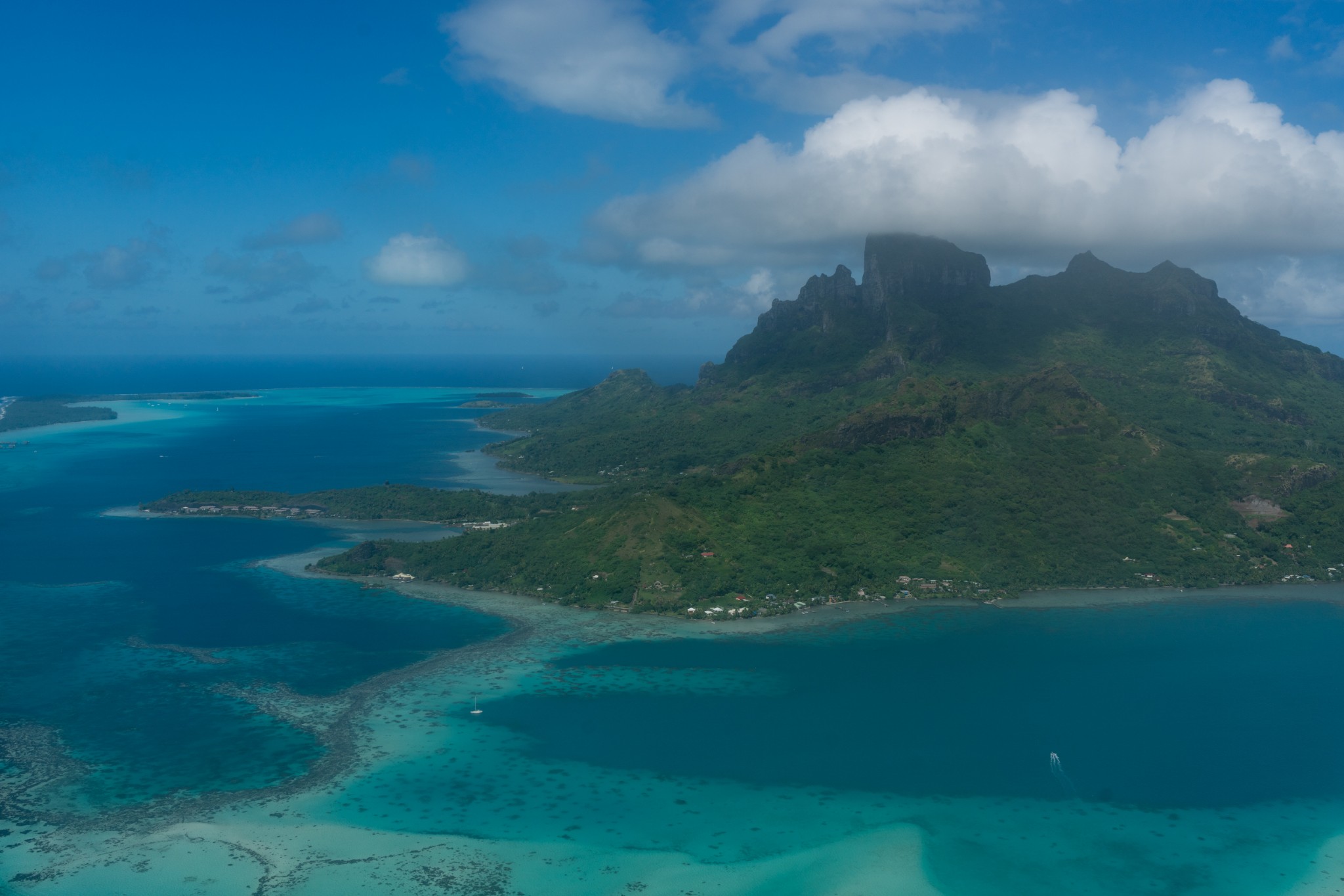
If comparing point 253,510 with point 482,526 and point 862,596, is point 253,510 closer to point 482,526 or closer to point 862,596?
point 482,526

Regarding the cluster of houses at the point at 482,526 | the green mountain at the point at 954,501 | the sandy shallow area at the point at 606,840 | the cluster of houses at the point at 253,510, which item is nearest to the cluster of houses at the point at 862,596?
the green mountain at the point at 954,501

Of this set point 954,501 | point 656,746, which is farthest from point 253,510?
point 656,746

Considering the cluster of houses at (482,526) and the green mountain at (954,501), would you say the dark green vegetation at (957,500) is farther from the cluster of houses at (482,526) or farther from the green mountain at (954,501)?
the cluster of houses at (482,526)

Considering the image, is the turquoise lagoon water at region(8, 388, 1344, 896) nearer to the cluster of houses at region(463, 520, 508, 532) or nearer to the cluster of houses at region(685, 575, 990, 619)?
the cluster of houses at region(685, 575, 990, 619)

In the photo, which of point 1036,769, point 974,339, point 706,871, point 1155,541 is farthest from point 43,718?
point 974,339

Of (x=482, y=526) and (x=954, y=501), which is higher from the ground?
(x=954, y=501)

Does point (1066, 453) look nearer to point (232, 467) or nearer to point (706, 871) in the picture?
point (706, 871)
